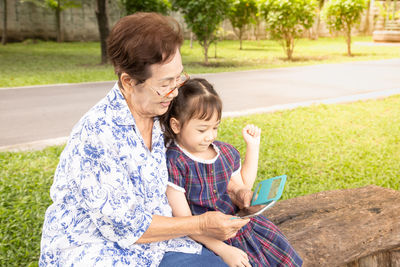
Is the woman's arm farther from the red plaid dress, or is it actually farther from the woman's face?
the woman's face

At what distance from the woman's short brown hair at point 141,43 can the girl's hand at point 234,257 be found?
2.89ft

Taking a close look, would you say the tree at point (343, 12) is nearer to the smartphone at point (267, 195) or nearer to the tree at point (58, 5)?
the tree at point (58, 5)

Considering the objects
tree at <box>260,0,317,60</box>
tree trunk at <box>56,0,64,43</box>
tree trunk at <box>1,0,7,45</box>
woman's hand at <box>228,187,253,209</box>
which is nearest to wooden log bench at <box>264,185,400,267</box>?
woman's hand at <box>228,187,253,209</box>

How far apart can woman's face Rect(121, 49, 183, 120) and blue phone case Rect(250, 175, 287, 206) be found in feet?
1.99

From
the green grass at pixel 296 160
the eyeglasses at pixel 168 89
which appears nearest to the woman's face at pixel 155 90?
the eyeglasses at pixel 168 89

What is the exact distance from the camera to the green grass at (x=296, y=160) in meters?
3.72

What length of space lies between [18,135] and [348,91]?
706 centimetres

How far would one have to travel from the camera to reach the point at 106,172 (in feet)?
5.42

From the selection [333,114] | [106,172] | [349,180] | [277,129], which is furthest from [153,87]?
[333,114]

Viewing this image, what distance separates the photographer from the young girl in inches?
78.1

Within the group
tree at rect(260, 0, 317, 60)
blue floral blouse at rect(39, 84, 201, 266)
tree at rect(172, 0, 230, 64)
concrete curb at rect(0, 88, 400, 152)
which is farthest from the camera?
tree at rect(260, 0, 317, 60)

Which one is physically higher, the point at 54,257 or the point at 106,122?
the point at 106,122

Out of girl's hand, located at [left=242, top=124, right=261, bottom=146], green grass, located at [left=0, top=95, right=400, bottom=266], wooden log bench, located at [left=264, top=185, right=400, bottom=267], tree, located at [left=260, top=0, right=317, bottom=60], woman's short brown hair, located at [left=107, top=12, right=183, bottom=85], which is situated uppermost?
tree, located at [left=260, top=0, right=317, bottom=60]

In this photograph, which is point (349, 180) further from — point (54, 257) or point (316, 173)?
point (54, 257)
